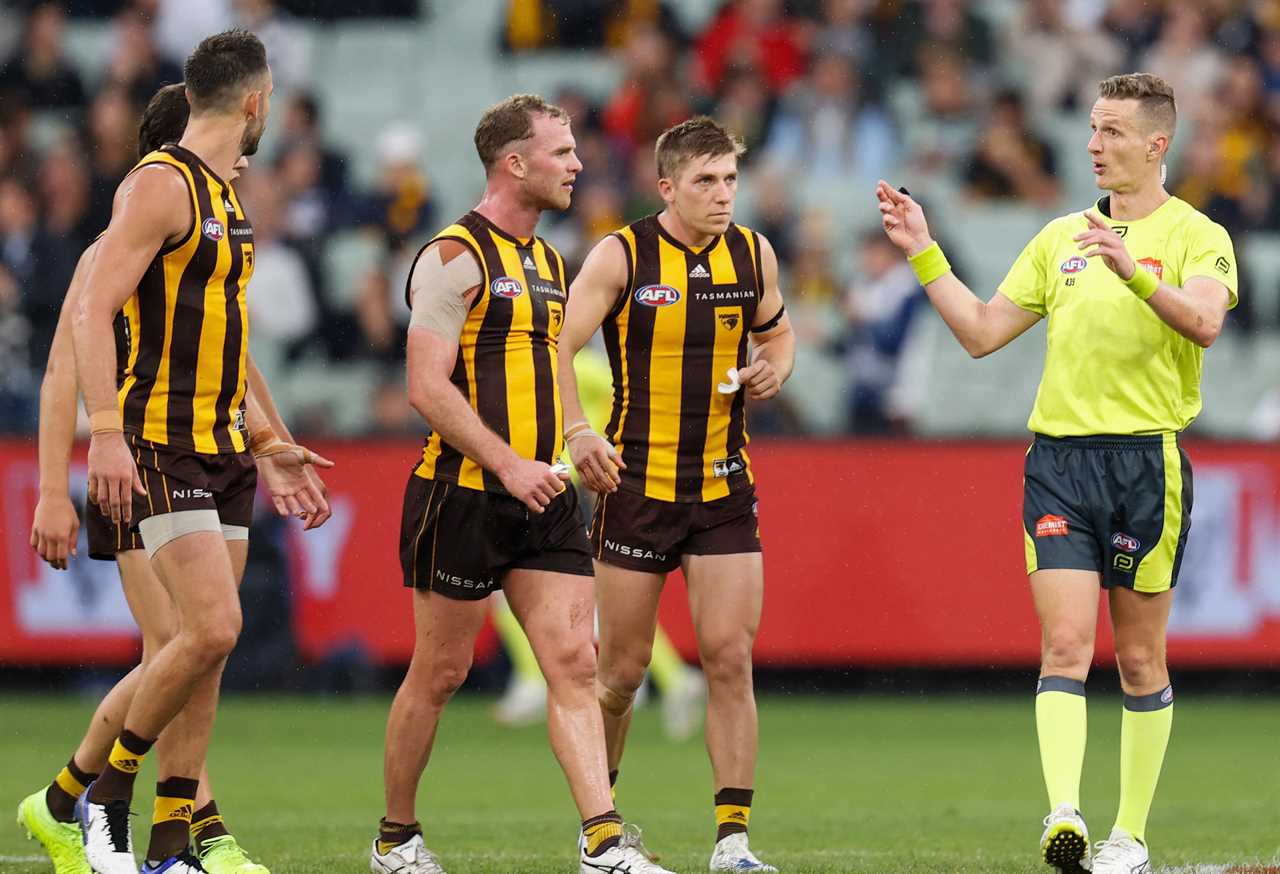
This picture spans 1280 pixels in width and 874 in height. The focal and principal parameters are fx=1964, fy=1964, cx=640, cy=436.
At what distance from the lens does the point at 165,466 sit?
6457 mm

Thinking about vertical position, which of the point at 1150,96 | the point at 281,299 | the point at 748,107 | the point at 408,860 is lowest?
the point at 408,860

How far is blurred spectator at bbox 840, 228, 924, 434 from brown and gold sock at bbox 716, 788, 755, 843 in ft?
23.6

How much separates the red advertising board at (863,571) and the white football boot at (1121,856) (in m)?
6.05

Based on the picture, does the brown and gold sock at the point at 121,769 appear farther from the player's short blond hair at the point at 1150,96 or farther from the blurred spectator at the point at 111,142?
the blurred spectator at the point at 111,142

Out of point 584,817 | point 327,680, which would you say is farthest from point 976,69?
point 584,817

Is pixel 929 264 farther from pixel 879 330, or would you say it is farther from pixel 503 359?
pixel 879 330

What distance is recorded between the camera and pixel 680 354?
7.54 metres

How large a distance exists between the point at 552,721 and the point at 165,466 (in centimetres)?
153

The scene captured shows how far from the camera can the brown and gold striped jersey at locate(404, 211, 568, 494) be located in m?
6.76

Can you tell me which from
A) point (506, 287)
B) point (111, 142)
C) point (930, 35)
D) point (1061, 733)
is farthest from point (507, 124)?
point (930, 35)

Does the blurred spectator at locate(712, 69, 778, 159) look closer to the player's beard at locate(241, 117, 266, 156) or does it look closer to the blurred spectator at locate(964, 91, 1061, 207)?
the blurred spectator at locate(964, 91, 1061, 207)

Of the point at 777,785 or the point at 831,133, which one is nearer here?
the point at 777,785

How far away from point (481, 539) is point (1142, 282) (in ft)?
7.77

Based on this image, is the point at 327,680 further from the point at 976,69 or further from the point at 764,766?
the point at 976,69
